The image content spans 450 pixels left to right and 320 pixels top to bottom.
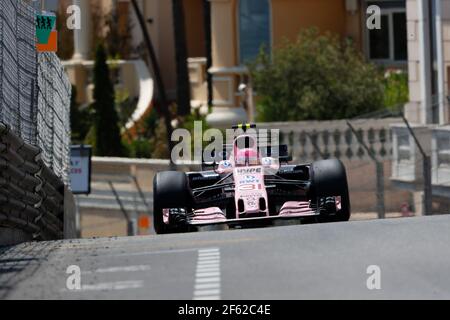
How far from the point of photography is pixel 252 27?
43.7 metres

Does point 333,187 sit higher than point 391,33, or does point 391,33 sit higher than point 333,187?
point 391,33

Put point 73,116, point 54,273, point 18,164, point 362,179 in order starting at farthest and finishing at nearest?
1. point 73,116
2. point 362,179
3. point 18,164
4. point 54,273

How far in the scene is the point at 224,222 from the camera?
1875cm

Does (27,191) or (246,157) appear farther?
(246,157)

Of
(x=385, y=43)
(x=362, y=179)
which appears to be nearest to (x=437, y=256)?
(x=362, y=179)

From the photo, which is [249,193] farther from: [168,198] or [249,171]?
[168,198]

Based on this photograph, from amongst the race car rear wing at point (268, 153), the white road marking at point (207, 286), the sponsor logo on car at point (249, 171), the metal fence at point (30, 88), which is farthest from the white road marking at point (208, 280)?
the race car rear wing at point (268, 153)

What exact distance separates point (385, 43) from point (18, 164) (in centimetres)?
2648

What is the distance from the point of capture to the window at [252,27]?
143ft

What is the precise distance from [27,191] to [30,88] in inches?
65.4

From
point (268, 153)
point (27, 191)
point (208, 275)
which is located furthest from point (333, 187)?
point (208, 275)

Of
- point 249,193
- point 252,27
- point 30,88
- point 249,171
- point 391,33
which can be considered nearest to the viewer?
point 249,193
